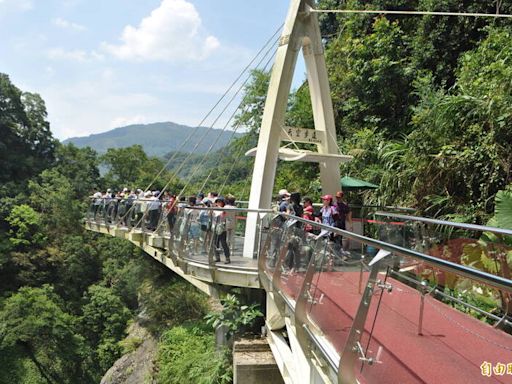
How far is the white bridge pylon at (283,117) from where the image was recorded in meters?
10.0

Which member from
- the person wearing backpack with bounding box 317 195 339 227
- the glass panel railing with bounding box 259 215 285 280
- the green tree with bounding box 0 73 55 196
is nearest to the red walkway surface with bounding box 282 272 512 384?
the glass panel railing with bounding box 259 215 285 280

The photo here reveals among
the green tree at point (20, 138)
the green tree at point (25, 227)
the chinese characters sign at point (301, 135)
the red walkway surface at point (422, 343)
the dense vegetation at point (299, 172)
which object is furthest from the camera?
the green tree at point (20, 138)

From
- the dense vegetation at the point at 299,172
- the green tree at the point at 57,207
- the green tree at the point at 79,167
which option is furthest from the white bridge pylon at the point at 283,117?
the green tree at the point at 79,167

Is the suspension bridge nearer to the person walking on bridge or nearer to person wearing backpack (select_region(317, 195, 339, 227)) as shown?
the person walking on bridge

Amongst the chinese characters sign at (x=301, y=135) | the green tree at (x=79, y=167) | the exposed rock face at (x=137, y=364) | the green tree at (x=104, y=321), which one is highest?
the chinese characters sign at (x=301, y=135)

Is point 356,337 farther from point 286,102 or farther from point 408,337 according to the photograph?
point 286,102

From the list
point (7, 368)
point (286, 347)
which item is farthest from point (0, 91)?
point (286, 347)

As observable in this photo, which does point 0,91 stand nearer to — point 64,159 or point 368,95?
point 64,159

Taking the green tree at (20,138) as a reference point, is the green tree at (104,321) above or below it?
below

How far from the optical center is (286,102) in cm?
1046

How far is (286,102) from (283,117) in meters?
0.46

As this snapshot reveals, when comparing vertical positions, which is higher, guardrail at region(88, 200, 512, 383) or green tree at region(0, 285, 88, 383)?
guardrail at region(88, 200, 512, 383)

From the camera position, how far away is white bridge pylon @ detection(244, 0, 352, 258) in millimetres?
10008

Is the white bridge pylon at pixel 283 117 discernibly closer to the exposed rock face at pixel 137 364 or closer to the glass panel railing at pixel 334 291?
the glass panel railing at pixel 334 291
